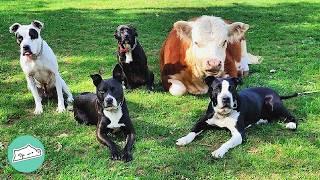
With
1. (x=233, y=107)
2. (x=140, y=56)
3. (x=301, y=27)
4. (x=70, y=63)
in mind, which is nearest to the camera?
(x=233, y=107)

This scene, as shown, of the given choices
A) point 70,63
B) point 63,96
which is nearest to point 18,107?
point 63,96

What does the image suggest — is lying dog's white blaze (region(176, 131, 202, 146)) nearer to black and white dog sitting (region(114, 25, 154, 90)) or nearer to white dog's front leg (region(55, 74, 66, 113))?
white dog's front leg (region(55, 74, 66, 113))

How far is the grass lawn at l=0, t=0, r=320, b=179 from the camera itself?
213 inches

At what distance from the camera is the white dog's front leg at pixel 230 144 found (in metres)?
5.63

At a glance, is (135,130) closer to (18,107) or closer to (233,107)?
(233,107)

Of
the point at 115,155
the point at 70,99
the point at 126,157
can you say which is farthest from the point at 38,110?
the point at 126,157

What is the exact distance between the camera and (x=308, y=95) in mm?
7590

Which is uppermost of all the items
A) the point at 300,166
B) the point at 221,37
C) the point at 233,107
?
the point at 221,37

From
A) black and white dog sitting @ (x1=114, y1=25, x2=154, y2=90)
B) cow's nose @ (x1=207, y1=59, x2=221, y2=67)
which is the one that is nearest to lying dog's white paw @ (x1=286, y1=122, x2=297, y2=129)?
cow's nose @ (x1=207, y1=59, x2=221, y2=67)

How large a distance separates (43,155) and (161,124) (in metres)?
1.71

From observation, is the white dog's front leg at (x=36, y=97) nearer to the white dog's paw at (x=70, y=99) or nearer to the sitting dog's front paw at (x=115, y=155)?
the white dog's paw at (x=70, y=99)

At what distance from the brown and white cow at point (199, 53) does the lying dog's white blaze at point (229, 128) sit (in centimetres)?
139

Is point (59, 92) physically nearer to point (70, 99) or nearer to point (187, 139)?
point (70, 99)

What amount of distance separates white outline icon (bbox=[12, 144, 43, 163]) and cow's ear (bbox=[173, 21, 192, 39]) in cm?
347
